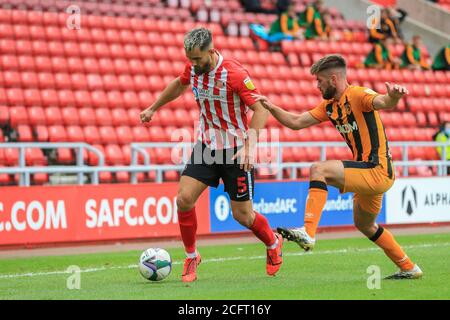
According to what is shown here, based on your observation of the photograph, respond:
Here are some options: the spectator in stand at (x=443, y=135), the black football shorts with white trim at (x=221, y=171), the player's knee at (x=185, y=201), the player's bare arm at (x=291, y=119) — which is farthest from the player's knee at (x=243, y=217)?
the spectator in stand at (x=443, y=135)

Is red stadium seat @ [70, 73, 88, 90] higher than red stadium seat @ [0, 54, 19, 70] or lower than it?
lower

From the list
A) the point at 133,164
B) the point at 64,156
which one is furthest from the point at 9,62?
the point at 133,164

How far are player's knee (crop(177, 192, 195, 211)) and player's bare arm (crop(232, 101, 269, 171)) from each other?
0.55 metres

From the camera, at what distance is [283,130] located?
20750mm

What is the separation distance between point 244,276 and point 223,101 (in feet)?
5.79

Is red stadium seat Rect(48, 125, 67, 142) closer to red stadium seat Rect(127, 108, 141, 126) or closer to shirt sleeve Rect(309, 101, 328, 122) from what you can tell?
red stadium seat Rect(127, 108, 141, 126)

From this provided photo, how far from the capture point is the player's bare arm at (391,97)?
792 centimetres

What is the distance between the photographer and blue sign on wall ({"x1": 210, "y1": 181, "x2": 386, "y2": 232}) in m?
15.6

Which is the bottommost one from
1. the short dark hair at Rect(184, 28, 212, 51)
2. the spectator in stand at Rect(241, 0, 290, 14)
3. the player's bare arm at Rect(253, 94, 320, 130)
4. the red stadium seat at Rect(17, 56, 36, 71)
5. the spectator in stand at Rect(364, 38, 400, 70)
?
the player's bare arm at Rect(253, 94, 320, 130)

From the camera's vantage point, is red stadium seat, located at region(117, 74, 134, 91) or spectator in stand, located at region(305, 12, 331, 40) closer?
red stadium seat, located at region(117, 74, 134, 91)

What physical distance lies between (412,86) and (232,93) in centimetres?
1633

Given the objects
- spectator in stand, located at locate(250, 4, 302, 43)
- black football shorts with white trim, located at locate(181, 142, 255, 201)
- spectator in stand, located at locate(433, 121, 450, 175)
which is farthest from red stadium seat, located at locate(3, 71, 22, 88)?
black football shorts with white trim, located at locate(181, 142, 255, 201)

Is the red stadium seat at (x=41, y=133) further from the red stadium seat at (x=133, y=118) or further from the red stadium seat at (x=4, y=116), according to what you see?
the red stadium seat at (x=133, y=118)

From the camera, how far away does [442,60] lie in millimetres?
25719
